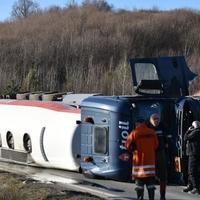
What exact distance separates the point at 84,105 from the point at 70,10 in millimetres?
62331

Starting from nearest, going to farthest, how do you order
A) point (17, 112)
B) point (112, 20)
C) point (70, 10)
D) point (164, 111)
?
point (164, 111), point (17, 112), point (112, 20), point (70, 10)

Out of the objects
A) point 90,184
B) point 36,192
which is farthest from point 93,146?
point 36,192

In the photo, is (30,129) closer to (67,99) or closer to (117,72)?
(67,99)

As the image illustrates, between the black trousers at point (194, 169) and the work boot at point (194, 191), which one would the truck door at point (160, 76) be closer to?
the black trousers at point (194, 169)

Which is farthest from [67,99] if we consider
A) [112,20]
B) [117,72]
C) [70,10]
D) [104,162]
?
[70,10]

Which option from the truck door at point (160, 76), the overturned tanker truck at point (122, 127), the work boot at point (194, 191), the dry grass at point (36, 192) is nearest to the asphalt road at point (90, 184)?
the work boot at point (194, 191)

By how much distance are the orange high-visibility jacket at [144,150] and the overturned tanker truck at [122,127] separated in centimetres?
219

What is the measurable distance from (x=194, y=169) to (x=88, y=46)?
42.1 metres

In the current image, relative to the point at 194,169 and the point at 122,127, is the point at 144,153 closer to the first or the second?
the point at 194,169

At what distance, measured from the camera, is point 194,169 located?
10898 mm

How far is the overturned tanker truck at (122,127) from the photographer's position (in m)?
11.8

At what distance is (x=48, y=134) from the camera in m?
14.0

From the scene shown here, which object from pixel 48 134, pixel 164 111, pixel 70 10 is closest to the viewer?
pixel 164 111

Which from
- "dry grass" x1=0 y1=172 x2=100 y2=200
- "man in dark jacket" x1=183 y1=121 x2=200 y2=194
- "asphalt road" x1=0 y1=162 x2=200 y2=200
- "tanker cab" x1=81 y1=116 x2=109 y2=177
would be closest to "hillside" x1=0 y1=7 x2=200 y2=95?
"asphalt road" x1=0 y1=162 x2=200 y2=200
